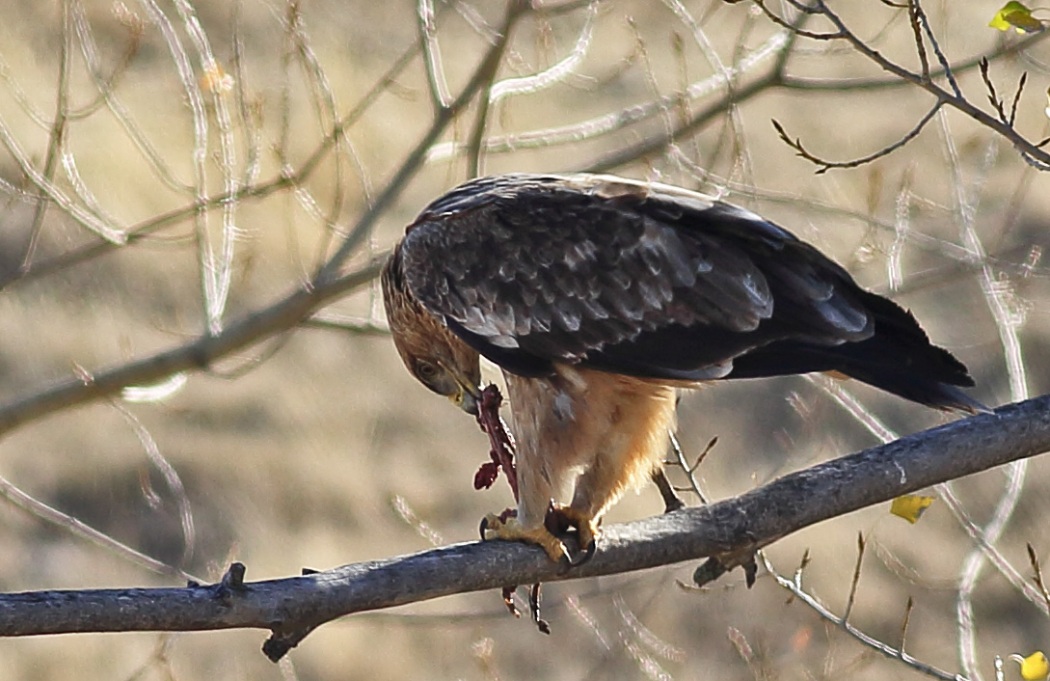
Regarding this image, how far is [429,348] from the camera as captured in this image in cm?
447

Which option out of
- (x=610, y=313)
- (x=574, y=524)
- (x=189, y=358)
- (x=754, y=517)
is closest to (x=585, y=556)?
(x=574, y=524)

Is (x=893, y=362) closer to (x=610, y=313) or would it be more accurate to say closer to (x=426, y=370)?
(x=610, y=313)

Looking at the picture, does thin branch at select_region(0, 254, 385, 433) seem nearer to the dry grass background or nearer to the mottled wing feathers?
the mottled wing feathers

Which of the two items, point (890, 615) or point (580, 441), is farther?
point (890, 615)

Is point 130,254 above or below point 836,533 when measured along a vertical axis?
above

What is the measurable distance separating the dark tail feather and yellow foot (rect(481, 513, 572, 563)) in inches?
23.8

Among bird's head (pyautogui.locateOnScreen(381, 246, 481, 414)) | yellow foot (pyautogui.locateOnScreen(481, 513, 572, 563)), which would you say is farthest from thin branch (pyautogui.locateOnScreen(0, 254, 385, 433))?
yellow foot (pyautogui.locateOnScreen(481, 513, 572, 563))

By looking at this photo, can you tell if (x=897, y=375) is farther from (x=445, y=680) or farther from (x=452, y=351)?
(x=445, y=680)

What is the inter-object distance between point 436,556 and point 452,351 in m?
1.43

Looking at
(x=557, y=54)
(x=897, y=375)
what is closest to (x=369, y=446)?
(x=557, y=54)

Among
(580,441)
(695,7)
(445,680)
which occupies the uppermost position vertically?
(695,7)

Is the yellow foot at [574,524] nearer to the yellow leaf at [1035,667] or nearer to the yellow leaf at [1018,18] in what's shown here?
the yellow leaf at [1035,667]

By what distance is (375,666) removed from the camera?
776cm

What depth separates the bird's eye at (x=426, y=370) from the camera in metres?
4.49
